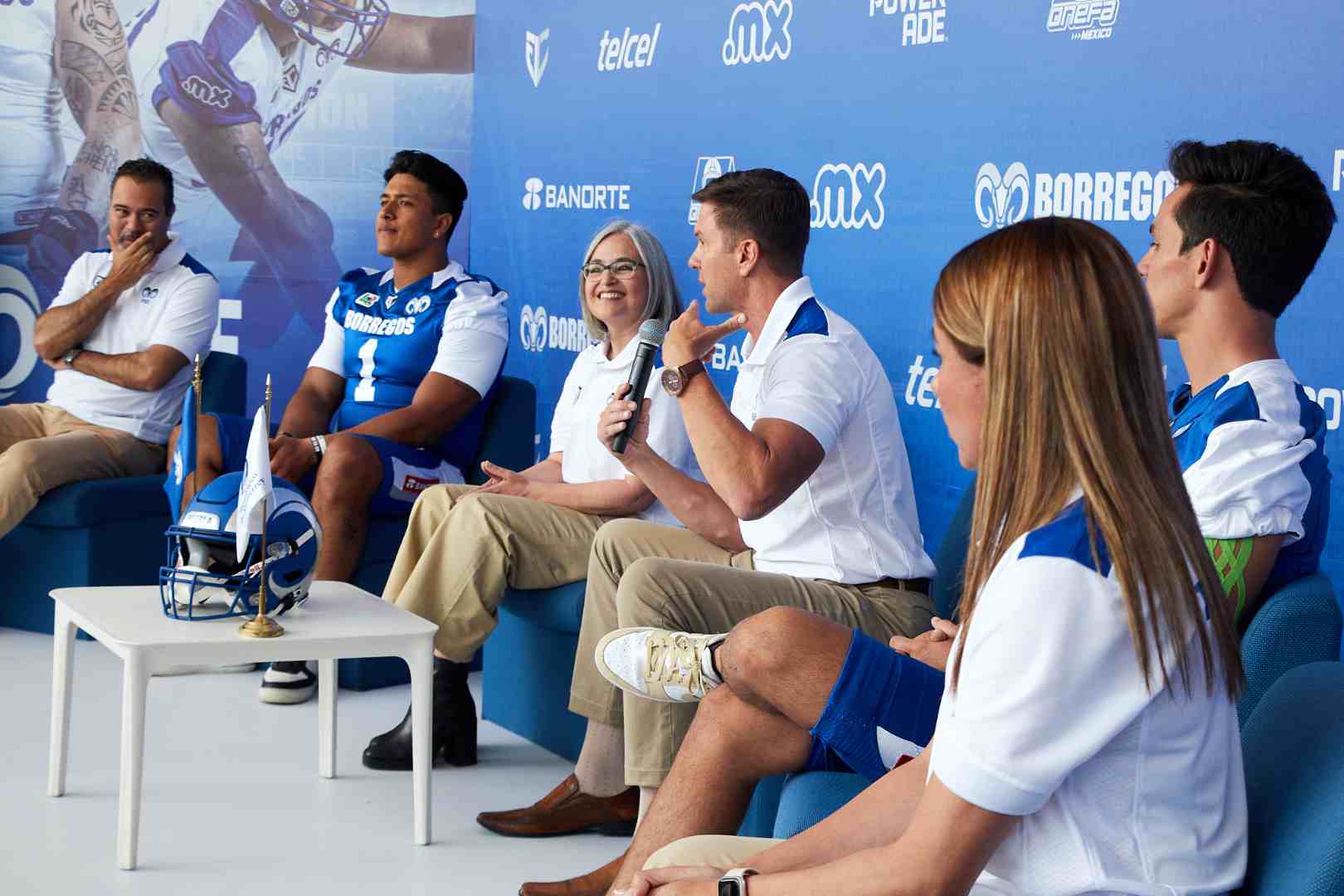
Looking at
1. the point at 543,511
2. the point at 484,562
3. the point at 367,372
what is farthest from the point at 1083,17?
the point at 367,372

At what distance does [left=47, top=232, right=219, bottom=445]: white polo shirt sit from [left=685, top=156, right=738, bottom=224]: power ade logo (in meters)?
1.54

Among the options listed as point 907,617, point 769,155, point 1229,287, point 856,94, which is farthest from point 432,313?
point 1229,287

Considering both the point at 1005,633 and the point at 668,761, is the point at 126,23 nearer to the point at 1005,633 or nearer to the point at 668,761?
the point at 668,761

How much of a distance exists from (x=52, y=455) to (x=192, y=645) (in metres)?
2.06

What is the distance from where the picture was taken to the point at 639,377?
271 cm

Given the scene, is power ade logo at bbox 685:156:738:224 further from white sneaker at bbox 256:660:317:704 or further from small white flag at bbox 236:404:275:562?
small white flag at bbox 236:404:275:562

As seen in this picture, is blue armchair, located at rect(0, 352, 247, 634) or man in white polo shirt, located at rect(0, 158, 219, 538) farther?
man in white polo shirt, located at rect(0, 158, 219, 538)

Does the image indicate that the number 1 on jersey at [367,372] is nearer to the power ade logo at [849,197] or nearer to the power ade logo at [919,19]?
the power ade logo at [849,197]

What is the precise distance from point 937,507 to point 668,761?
4.37 ft

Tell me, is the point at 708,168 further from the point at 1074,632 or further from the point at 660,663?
the point at 1074,632

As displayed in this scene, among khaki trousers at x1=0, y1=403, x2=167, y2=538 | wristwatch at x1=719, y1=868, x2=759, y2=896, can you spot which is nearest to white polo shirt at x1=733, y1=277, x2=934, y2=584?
wristwatch at x1=719, y1=868, x2=759, y2=896

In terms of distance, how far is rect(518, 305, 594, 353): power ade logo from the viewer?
5.26 meters

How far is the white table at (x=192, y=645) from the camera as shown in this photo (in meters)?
2.78

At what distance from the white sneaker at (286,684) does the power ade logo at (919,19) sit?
2.21 meters
